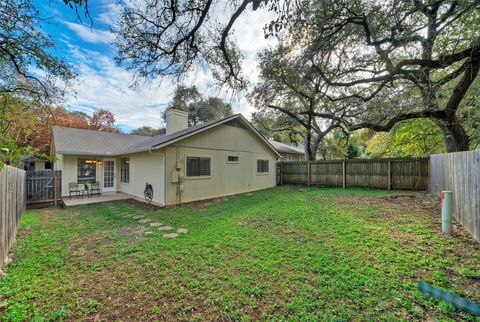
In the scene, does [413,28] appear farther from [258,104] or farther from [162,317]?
[258,104]

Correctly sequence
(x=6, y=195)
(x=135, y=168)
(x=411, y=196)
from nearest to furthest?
(x=6, y=195)
(x=411, y=196)
(x=135, y=168)

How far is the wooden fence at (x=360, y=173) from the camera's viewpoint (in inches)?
374

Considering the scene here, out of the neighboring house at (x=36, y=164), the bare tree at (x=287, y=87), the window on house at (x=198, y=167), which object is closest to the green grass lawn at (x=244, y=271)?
the window on house at (x=198, y=167)

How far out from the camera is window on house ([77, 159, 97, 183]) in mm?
10227

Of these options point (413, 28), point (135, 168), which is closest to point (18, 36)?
point (135, 168)

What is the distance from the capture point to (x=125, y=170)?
10758 mm

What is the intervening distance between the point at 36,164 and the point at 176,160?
14804mm

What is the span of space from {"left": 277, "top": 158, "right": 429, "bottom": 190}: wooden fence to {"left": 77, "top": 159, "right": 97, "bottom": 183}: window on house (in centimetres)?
1131

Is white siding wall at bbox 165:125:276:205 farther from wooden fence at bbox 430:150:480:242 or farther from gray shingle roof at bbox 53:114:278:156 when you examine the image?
wooden fence at bbox 430:150:480:242

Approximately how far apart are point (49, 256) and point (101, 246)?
780mm

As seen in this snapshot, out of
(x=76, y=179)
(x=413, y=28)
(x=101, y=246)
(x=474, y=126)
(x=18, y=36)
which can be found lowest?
(x=101, y=246)

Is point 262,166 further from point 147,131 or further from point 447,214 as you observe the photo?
point 147,131

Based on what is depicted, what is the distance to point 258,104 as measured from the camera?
43.2 ft

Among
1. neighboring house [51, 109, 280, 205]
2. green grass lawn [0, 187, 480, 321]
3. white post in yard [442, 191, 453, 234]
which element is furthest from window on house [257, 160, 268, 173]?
white post in yard [442, 191, 453, 234]
